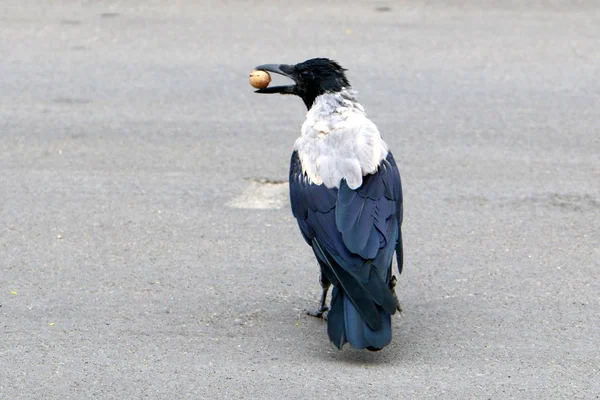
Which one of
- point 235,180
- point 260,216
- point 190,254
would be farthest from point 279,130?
point 190,254

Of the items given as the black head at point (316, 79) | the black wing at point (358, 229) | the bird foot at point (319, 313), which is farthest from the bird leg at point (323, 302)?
the black head at point (316, 79)

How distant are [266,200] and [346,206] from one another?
6.40 feet

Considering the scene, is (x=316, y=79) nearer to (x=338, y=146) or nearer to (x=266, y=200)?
(x=338, y=146)

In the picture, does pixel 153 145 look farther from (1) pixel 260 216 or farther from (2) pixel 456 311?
(2) pixel 456 311

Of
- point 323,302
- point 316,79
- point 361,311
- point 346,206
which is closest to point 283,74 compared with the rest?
point 316,79

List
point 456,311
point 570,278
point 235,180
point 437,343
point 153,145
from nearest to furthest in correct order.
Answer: point 437,343, point 456,311, point 570,278, point 235,180, point 153,145

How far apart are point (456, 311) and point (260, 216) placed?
1599mm

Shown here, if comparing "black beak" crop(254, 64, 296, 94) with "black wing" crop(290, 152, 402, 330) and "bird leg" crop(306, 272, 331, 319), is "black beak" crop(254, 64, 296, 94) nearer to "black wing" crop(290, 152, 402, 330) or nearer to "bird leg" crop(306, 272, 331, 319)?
"black wing" crop(290, 152, 402, 330)

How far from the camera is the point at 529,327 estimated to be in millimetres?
5035

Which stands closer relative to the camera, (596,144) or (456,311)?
(456,311)

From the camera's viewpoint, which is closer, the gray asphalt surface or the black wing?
the black wing

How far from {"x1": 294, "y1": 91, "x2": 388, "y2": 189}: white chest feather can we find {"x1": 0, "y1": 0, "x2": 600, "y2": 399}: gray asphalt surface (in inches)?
30.6

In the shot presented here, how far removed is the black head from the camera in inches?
208

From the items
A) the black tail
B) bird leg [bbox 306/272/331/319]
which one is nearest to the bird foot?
bird leg [bbox 306/272/331/319]
